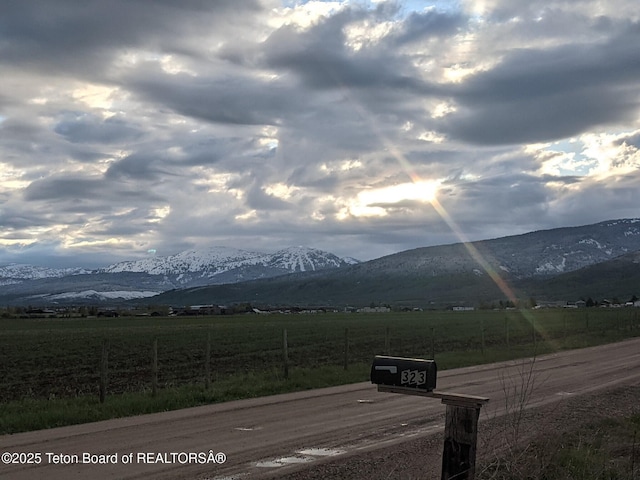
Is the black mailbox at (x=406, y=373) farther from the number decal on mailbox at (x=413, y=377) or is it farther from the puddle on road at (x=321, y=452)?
the puddle on road at (x=321, y=452)

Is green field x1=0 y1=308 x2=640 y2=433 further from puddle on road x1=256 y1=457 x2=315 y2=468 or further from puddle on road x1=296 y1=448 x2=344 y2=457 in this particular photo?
puddle on road x1=256 y1=457 x2=315 y2=468

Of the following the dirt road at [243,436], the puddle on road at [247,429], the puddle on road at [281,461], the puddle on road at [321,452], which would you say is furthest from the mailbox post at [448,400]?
the puddle on road at [247,429]

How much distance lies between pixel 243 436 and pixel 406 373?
611 cm

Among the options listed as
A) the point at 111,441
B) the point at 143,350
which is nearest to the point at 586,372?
the point at 111,441

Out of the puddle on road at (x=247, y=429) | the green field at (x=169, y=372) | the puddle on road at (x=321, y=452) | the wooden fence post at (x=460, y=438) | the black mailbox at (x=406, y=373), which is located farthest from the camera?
the green field at (x=169, y=372)

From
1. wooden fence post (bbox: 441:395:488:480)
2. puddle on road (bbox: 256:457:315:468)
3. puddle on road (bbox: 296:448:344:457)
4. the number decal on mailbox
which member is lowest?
puddle on road (bbox: 296:448:344:457)

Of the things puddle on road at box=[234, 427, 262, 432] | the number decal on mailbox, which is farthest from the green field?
the number decal on mailbox

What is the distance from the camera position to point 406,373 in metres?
6.34

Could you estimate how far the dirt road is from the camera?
9430 mm

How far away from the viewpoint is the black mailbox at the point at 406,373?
619 cm

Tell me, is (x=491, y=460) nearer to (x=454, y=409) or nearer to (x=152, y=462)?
(x=454, y=409)

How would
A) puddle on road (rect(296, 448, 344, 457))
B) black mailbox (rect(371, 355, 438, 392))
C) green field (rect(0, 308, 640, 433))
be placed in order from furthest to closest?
1. green field (rect(0, 308, 640, 433))
2. puddle on road (rect(296, 448, 344, 457))
3. black mailbox (rect(371, 355, 438, 392))

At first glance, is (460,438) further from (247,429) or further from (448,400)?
(247,429)

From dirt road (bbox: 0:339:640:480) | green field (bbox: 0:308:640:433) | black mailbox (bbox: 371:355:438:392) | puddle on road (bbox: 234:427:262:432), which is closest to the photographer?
black mailbox (bbox: 371:355:438:392)
